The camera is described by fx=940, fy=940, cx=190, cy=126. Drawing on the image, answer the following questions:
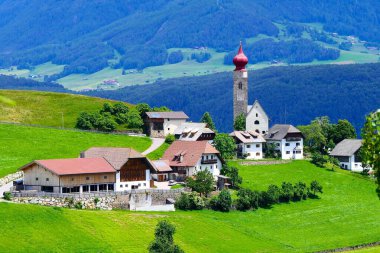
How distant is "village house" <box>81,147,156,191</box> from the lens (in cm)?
10650

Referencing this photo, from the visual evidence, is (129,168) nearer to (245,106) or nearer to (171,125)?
(171,125)

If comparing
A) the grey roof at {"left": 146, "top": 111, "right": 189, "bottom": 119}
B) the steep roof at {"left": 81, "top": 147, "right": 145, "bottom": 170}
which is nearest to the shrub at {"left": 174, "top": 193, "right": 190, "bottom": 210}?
the steep roof at {"left": 81, "top": 147, "right": 145, "bottom": 170}

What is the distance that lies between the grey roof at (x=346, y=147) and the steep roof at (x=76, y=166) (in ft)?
160

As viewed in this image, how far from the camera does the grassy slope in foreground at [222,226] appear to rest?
84.3 m

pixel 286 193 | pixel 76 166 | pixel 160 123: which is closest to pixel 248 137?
pixel 160 123

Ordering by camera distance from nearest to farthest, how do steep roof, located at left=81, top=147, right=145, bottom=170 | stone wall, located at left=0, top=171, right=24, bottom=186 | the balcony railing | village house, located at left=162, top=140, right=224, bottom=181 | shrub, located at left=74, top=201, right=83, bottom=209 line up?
shrub, located at left=74, top=201, right=83, bottom=209
stone wall, located at left=0, top=171, right=24, bottom=186
steep roof, located at left=81, top=147, right=145, bottom=170
village house, located at left=162, top=140, right=224, bottom=181
the balcony railing

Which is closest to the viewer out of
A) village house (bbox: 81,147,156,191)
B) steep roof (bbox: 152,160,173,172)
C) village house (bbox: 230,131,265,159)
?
village house (bbox: 81,147,156,191)

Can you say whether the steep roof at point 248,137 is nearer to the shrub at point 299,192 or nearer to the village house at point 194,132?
the village house at point 194,132

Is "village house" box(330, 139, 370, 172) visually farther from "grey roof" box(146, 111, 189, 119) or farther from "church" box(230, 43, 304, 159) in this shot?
"grey roof" box(146, 111, 189, 119)

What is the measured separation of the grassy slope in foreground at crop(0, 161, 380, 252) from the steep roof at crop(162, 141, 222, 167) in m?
6.86

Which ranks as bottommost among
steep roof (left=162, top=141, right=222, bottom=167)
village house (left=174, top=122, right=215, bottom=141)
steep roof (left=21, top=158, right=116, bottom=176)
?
steep roof (left=21, top=158, right=116, bottom=176)

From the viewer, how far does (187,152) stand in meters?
120

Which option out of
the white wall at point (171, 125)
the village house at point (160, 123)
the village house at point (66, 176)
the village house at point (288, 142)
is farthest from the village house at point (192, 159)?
the white wall at point (171, 125)

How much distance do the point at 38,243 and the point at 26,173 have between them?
2204 cm
